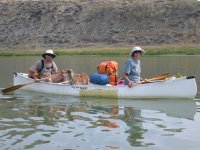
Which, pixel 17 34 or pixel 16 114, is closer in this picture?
pixel 16 114

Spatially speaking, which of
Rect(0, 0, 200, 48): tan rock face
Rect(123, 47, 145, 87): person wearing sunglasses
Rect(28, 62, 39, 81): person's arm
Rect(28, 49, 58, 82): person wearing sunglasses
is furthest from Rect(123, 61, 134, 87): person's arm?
Rect(0, 0, 200, 48): tan rock face

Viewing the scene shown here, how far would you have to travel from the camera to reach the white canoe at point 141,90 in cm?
1792

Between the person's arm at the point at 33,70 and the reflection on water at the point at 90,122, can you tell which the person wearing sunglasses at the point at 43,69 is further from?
the reflection on water at the point at 90,122

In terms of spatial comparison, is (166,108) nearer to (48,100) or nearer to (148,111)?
(148,111)

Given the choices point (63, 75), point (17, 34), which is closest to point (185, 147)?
point (63, 75)

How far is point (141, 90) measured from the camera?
18469mm

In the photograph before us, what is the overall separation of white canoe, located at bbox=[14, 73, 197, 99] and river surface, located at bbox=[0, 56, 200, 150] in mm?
261

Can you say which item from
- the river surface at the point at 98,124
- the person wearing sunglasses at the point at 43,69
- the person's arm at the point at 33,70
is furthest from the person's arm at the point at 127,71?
the person's arm at the point at 33,70

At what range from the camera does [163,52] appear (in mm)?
64688

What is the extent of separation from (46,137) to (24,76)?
31.7ft

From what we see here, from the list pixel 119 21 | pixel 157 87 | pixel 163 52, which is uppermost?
pixel 119 21

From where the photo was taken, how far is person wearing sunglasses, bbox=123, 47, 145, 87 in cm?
1769

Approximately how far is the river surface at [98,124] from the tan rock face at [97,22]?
6775cm

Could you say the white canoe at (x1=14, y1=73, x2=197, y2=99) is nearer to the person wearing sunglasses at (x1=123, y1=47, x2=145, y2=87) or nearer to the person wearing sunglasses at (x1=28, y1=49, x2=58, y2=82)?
the person wearing sunglasses at (x1=123, y1=47, x2=145, y2=87)
